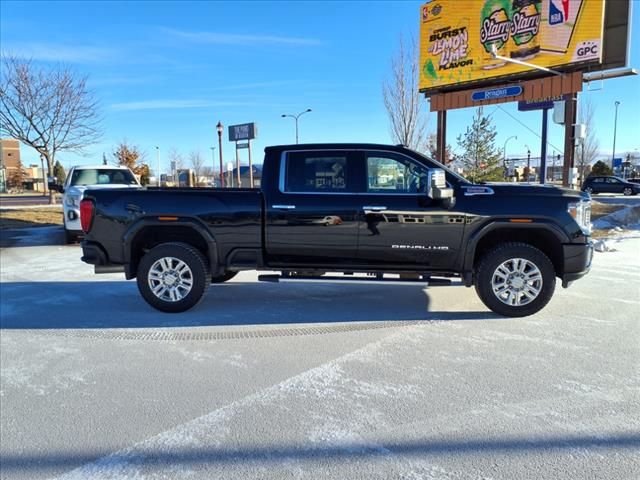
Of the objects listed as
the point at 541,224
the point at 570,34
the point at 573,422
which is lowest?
the point at 573,422

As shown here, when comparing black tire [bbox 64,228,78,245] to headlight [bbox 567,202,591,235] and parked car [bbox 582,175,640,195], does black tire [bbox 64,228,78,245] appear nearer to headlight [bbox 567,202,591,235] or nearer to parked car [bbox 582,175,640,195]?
headlight [bbox 567,202,591,235]

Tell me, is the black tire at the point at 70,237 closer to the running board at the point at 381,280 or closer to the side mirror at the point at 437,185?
the running board at the point at 381,280

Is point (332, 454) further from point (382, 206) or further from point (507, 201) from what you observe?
point (507, 201)

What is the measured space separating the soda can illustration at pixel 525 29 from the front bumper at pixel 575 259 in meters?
14.0

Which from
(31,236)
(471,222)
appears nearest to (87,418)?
(471,222)

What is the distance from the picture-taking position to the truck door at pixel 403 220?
5352mm

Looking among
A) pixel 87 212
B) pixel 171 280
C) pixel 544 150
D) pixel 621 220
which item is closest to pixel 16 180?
pixel 544 150

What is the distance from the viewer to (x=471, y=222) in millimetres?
5328

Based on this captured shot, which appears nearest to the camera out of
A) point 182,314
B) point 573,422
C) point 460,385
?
point 573,422

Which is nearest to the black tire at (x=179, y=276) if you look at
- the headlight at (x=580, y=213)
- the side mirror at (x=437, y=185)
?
the side mirror at (x=437, y=185)

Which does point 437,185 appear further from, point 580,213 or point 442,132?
point 442,132

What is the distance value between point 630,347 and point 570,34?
1476 centimetres

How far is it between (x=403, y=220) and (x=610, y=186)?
114ft

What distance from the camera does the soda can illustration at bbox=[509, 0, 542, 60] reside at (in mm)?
16625
